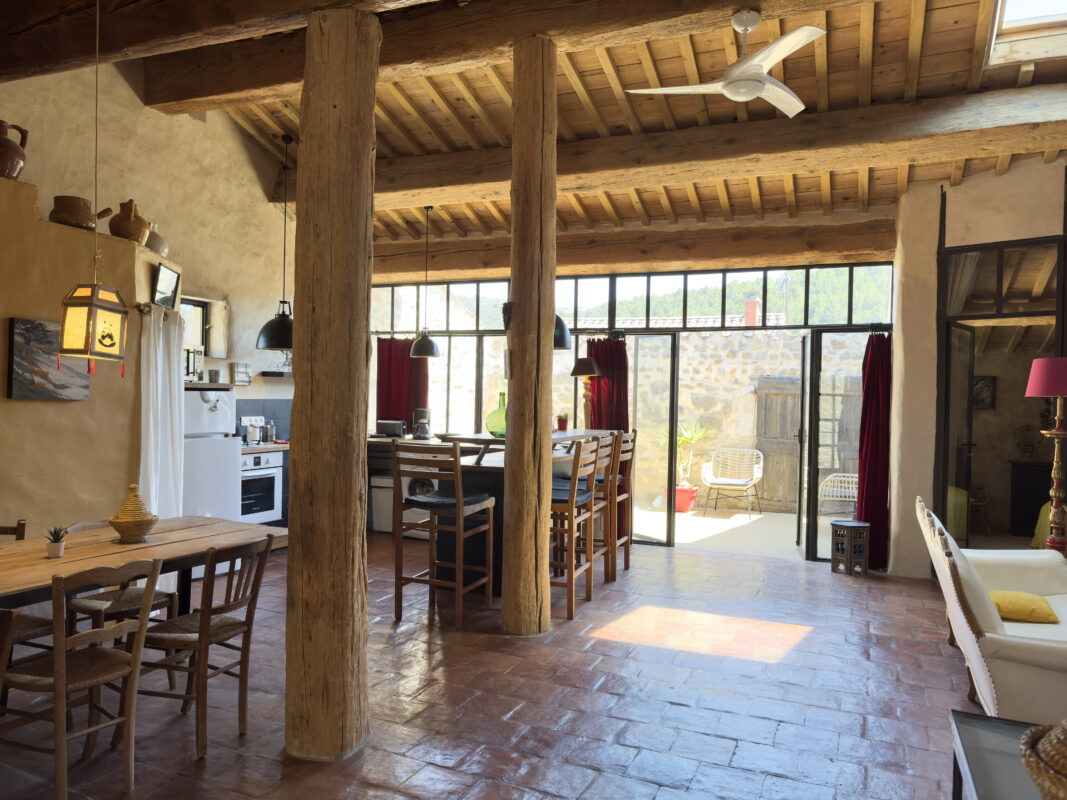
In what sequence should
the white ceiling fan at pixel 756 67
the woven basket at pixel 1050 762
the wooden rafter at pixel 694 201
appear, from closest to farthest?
the woven basket at pixel 1050 762 → the white ceiling fan at pixel 756 67 → the wooden rafter at pixel 694 201

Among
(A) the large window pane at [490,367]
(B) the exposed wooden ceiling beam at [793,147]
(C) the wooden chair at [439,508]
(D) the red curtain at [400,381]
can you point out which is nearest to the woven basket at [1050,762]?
(C) the wooden chair at [439,508]

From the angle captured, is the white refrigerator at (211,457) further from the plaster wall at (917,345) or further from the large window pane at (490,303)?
the plaster wall at (917,345)

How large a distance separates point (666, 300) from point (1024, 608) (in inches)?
182

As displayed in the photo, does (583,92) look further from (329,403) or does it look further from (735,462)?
(735,462)

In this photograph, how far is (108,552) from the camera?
9.93ft

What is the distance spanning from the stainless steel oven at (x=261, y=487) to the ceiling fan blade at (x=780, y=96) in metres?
4.92

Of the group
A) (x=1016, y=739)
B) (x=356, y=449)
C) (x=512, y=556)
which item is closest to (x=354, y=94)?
(x=356, y=449)

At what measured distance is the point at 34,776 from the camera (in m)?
2.68

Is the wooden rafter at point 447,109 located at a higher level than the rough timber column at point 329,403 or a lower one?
higher

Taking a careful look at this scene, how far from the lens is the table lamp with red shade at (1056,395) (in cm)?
447

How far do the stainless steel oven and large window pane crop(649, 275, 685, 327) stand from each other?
3929mm

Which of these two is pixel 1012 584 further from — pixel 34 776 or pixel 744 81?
pixel 34 776

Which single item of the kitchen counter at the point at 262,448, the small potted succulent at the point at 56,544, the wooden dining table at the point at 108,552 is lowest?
the wooden dining table at the point at 108,552

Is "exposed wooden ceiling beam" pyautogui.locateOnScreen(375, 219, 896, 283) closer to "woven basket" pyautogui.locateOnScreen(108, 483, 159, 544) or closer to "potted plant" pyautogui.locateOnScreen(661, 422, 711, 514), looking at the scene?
"potted plant" pyautogui.locateOnScreen(661, 422, 711, 514)
